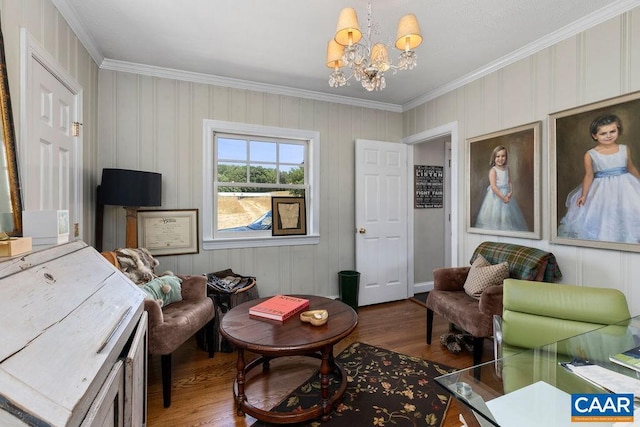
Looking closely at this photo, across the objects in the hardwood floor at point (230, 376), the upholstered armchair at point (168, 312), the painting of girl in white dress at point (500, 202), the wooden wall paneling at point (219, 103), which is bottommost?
the hardwood floor at point (230, 376)

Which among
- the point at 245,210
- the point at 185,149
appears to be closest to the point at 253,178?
the point at 245,210

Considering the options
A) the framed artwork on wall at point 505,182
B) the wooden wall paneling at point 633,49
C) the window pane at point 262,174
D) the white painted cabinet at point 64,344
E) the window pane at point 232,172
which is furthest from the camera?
the window pane at point 262,174

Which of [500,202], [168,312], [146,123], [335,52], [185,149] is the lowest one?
[168,312]

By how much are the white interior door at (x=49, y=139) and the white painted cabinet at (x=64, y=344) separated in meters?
0.84

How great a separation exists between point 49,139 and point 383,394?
2715 mm

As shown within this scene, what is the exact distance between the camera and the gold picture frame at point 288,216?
348 cm

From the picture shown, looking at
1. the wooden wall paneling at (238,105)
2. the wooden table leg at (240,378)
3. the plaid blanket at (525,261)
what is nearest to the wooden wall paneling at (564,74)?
the plaid blanket at (525,261)

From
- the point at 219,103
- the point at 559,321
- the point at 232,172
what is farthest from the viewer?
the point at 232,172

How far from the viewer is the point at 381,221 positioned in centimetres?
387

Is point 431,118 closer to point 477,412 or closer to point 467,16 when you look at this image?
point 467,16

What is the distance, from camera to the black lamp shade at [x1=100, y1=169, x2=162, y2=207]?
238 cm

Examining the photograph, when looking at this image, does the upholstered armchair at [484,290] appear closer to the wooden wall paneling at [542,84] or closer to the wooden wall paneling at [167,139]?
the wooden wall paneling at [542,84]

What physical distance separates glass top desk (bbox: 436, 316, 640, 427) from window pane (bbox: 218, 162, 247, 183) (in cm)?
285

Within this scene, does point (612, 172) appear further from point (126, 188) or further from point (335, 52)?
point (126, 188)
